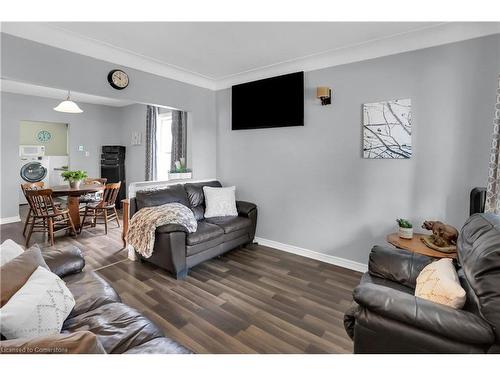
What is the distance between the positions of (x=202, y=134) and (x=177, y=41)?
160cm

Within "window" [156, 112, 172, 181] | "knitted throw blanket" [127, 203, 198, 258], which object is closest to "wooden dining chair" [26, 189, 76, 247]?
"knitted throw blanket" [127, 203, 198, 258]

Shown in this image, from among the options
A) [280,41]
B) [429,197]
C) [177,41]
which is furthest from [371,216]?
[177,41]

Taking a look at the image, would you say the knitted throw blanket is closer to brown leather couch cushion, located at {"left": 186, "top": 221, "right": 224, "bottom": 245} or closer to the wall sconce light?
brown leather couch cushion, located at {"left": 186, "top": 221, "right": 224, "bottom": 245}

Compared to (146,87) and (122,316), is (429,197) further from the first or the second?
(146,87)

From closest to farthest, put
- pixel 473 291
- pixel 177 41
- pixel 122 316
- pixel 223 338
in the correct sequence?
pixel 473 291
pixel 122 316
pixel 223 338
pixel 177 41

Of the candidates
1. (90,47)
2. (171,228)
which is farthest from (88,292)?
(90,47)

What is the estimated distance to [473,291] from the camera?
1.29m

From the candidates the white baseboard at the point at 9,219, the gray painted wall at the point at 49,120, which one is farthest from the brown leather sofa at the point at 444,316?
the gray painted wall at the point at 49,120

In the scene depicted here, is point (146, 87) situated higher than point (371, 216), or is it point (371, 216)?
point (146, 87)

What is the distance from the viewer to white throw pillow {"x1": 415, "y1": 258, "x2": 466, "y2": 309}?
131 cm

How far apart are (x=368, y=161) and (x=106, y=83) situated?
3.09 metres

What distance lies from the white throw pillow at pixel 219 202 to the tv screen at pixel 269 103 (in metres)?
1.02

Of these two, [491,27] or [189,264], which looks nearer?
[491,27]

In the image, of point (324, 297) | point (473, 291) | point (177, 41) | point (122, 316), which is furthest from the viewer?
point (177, 41)
